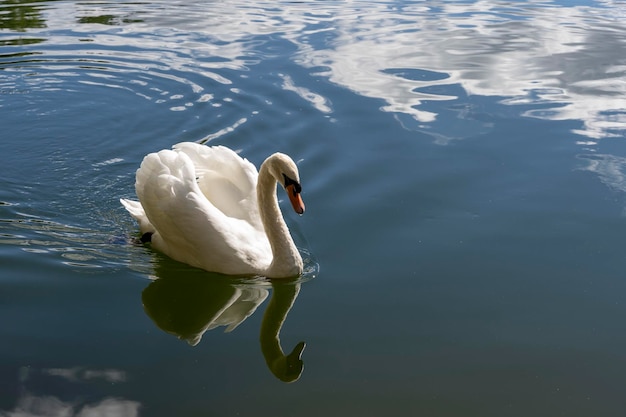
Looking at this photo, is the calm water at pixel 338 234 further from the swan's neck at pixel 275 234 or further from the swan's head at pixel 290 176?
the swan's head at pixel 290 176

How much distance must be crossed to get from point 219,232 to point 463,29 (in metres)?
12.0

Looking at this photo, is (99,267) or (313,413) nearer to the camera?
(313,413)

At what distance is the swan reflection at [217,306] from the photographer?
6.58 meters

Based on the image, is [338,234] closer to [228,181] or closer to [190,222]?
[228,181]

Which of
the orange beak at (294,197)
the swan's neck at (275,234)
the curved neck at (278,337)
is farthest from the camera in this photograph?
the swan's neck at (275,234)

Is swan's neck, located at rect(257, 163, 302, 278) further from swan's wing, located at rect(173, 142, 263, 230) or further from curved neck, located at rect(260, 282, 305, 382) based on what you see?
swan's wing, located at rect(173, 142, 263, 230)

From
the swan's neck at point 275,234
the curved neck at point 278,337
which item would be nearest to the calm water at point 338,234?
the curved neck at point 278,337

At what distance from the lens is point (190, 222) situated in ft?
24.8

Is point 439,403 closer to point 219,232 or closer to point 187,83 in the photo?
point 219,232

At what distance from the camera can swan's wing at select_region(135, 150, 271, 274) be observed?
754cm

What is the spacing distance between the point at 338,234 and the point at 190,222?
1.59m

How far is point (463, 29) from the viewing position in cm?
1820

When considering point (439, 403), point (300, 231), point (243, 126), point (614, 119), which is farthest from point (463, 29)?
point (439, 403)

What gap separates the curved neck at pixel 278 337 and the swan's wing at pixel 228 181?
1.01 metres
